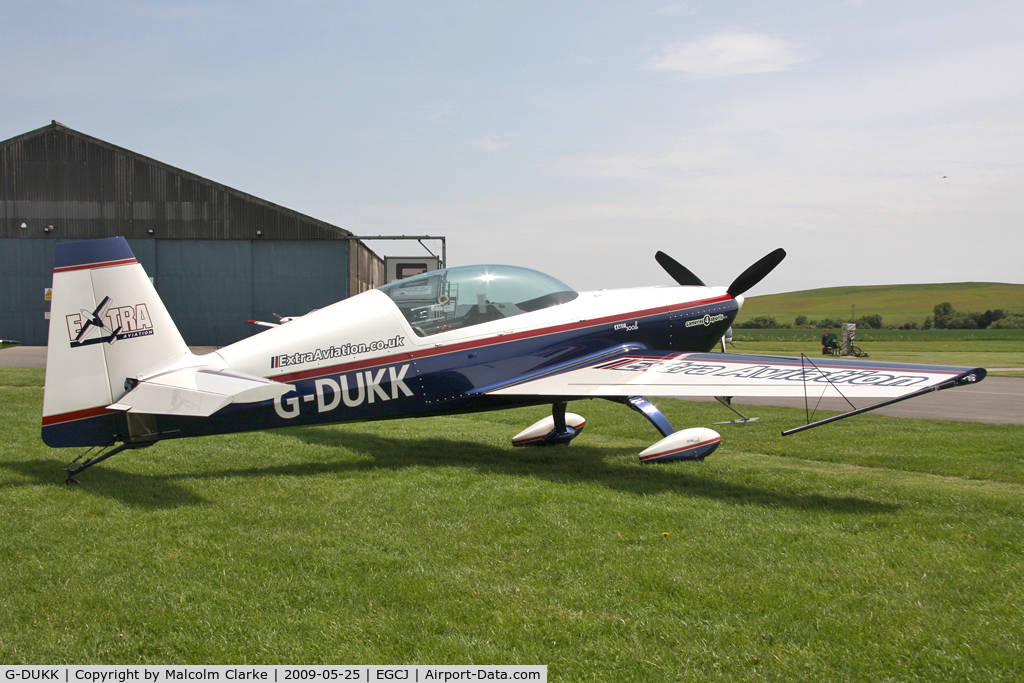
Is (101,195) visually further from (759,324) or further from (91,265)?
(759,324)

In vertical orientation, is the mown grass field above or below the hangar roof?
below

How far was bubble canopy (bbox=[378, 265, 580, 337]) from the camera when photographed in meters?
7.79

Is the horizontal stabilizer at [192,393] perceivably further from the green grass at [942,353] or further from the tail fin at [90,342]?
the green grass at [942,353]

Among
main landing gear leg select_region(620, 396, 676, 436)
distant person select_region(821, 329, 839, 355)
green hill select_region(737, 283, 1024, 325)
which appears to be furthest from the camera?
green hill select_region(737, 283, 1024, 325)

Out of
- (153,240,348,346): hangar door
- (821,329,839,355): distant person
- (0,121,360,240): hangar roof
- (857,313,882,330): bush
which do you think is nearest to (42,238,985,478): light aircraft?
(821,329,839,355): distant person

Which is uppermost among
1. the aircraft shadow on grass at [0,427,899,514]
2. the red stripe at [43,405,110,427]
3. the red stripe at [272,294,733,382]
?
the red stripe at [272,294,733,382]

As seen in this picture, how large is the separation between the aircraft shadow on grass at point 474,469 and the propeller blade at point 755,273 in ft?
8.67

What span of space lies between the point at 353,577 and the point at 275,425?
3.24m

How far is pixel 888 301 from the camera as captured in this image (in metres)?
109

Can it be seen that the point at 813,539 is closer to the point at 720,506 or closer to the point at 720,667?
the point at 720,506

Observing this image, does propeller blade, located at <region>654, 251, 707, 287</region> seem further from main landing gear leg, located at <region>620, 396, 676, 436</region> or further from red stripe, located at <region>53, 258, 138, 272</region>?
red stripe, located at <region>53, 258, 138, 272</region>

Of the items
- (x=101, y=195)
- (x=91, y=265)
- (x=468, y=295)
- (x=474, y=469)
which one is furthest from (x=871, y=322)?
(x=91, y=265)

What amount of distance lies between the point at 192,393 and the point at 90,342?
3.93ft

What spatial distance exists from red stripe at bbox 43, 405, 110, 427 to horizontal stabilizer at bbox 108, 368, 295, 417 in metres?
0.19
